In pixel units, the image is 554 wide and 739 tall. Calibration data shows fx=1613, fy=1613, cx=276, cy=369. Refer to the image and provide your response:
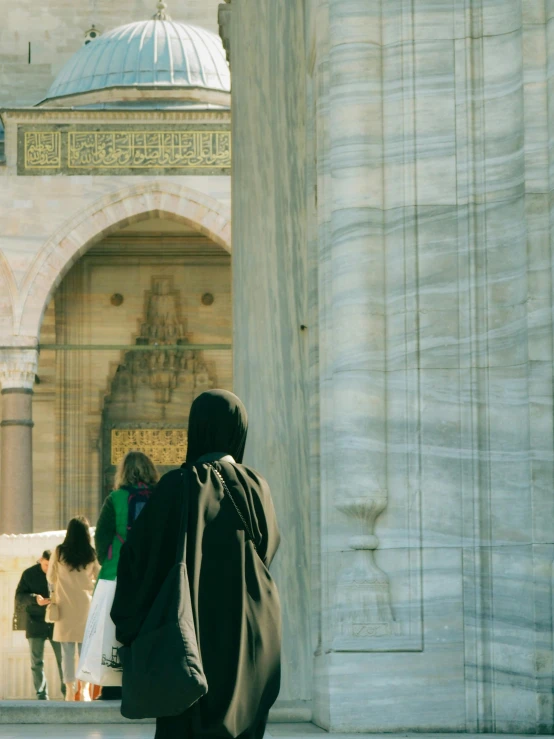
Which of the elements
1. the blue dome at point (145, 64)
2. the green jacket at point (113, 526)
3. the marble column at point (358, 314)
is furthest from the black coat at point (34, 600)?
the blue dome at point (145, 64)

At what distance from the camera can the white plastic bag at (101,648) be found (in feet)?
11.3

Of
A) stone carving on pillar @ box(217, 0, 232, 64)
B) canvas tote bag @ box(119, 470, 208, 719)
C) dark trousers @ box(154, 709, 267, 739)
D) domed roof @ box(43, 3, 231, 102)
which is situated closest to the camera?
canvas tote bag @ box(119, 470, 208, 719)

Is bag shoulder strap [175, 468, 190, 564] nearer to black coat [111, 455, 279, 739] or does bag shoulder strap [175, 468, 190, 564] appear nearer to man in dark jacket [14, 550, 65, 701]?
black coat [111, 455, 279, 739]

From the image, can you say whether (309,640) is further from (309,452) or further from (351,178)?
(351,178)

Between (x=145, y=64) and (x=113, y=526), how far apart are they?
15.5 meters

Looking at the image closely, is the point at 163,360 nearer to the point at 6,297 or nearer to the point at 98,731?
the point at 6,297

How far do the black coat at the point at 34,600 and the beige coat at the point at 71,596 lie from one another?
1.20 m

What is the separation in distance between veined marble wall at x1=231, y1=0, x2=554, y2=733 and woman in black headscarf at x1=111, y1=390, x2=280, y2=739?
1626 mm

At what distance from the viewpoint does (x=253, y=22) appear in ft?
22.2

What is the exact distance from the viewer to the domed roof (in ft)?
67.3

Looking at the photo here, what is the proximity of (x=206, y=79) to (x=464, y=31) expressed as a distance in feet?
52.0

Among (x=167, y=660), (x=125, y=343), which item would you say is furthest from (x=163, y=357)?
(x=167, y=660)

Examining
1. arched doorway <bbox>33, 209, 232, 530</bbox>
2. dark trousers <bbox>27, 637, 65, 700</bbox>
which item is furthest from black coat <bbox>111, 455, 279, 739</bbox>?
arched doorway <bbox>33, 209, 232, 530</bbox>

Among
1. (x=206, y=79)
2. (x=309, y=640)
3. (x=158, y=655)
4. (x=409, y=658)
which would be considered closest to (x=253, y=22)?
(x=309, y=640)
